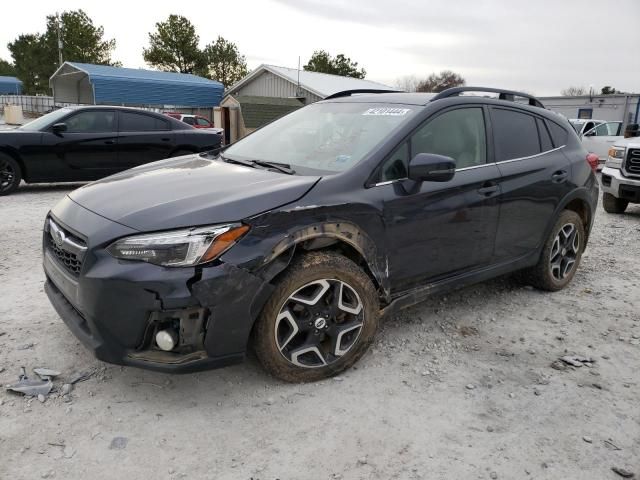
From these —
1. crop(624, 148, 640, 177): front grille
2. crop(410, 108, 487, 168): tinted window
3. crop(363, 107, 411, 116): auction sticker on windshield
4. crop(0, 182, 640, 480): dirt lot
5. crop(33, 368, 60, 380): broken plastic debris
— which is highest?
crop(363, 107, 411, 116): auction sticker on windshield

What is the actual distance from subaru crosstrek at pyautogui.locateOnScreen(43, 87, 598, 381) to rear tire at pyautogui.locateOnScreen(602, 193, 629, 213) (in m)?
5.41

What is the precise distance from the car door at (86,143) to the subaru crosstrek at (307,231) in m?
5.50

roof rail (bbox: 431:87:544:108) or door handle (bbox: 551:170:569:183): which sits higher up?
roof rail (bbox: 431:87:544:108)

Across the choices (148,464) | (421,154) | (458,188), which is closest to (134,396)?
(148,464)

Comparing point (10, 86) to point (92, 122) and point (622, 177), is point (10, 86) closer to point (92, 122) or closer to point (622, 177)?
point (92, 122)

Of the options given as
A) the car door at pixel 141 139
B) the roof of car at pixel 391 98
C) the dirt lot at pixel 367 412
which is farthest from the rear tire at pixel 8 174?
the roof of car at pixel 391 98

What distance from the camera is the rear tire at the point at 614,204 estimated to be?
8.80 metres

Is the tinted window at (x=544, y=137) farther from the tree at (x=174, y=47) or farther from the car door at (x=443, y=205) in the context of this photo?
the tree at (x=174, y=47)

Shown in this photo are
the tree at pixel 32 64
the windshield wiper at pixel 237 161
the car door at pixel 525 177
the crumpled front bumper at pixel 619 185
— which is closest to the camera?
the windshield wiper at pixel 237 161

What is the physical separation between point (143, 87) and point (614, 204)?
91.8 ft

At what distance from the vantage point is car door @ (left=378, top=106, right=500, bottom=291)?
3.12 meters

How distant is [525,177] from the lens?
12.9 feet

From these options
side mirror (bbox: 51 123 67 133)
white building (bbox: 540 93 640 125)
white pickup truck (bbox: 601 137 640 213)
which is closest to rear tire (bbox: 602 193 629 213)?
white pickup truck (bbox: 601 137 640 213)

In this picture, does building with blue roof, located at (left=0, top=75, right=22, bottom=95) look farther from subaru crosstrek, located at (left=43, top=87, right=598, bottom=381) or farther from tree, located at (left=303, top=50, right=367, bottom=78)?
subaru crosstrek, located at (left=43, top=87, right=598, bottom=381)
